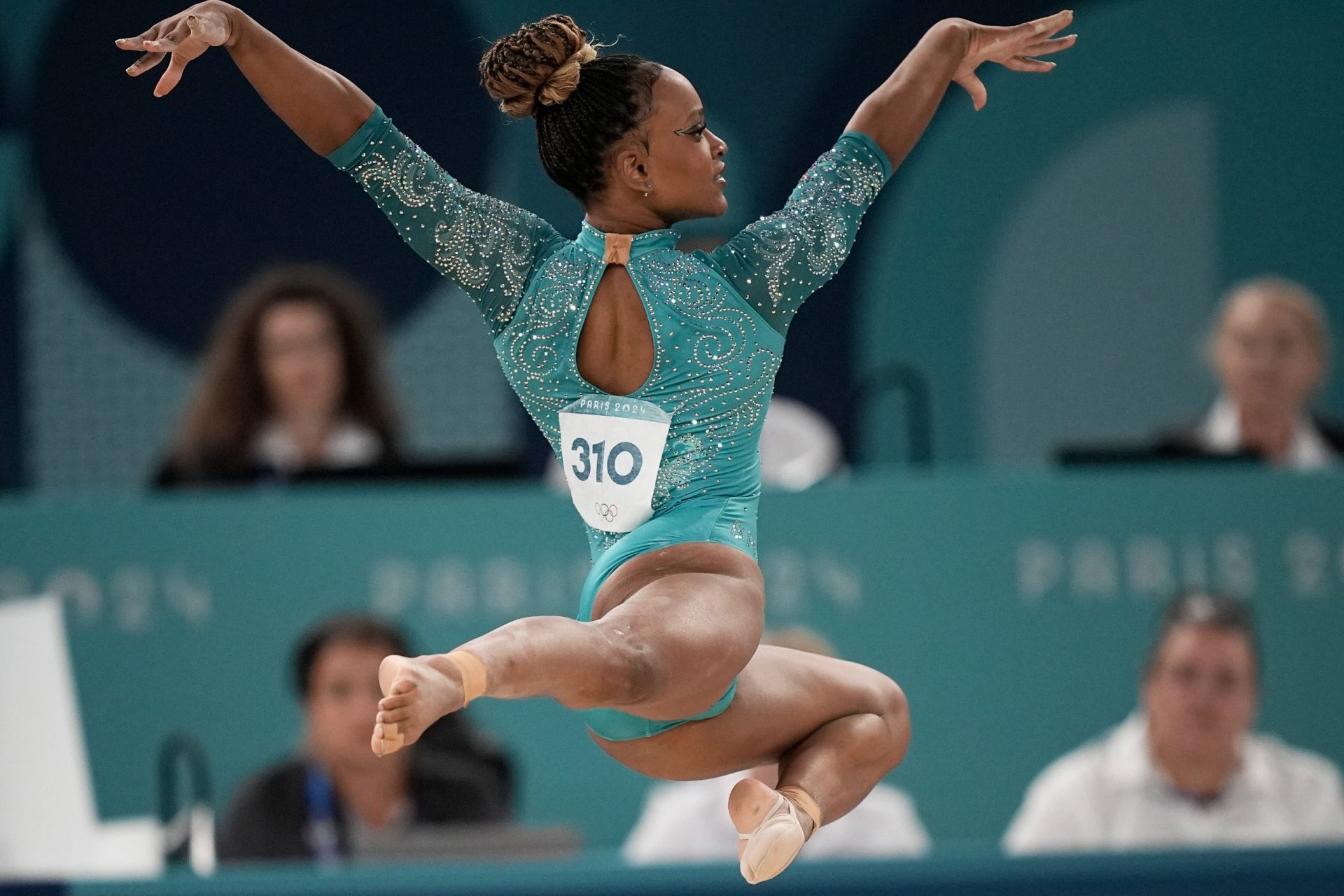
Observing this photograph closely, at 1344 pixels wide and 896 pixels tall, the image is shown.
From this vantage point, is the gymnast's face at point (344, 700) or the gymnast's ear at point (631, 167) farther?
the gymnast's face at point (344, 700)

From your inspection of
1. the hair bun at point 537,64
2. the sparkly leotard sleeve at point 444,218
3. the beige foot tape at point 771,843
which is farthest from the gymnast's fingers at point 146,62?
the beige foot tape at point 771,843

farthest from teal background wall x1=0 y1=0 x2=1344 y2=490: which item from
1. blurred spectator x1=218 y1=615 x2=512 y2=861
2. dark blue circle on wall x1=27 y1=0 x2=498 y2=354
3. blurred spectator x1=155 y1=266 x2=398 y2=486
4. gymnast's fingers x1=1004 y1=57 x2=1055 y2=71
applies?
gymnast's fingers x1=1004 y1=57 x2=1055 y2=71

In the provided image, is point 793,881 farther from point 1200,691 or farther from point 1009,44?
point 1009,44

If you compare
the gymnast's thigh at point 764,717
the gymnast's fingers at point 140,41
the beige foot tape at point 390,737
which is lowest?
the gymnast's thigh at point 764,717

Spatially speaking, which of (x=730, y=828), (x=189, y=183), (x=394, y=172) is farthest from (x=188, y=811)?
(x=189, y=183)

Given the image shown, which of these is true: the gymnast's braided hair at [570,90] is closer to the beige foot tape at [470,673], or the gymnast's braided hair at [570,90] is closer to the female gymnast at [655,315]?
the female gymnast at [655,315]

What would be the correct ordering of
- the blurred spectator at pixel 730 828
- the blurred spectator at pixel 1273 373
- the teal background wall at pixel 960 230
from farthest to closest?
1. the teal background wall at pixel 960 230
2. the blurred spectator at pixel 1273 373
3. the blurred spectator at pixel 730 828

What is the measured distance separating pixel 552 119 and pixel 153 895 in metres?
2.59

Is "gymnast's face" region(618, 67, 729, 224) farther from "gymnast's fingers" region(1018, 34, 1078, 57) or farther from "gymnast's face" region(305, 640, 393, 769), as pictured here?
"gymnast's face" region(305, 640, 393, 769)

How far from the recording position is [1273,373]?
19.4 feet

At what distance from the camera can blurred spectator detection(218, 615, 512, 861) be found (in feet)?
16.6

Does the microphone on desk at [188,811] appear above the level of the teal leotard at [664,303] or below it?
below

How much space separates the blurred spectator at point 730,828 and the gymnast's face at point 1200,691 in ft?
2.66

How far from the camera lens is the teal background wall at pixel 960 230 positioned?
7754 mm
